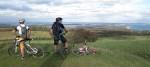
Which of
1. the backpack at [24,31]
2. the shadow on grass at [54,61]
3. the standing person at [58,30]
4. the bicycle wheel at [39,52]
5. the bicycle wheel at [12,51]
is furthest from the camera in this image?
the bicycle wheel at [12,51]

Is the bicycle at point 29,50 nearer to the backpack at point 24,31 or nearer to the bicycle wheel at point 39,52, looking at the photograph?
the bicycle wheel at point 39,52

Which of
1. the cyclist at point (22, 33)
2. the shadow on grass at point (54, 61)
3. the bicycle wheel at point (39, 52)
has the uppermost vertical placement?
the cyclist at point (22, 33)

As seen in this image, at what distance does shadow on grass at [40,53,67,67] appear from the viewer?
2369 centimetres

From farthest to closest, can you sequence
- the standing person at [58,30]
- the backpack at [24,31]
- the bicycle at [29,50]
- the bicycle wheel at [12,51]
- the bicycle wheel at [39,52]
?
the bicycle wheel at [12,51], the bicycle wheel at [39,52], the standing person at [58,30], the bicycle at [29,50], the backpack at [24,31]

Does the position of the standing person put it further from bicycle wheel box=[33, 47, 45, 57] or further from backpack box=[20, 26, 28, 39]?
backpack box=[20, 26, 28, 39]

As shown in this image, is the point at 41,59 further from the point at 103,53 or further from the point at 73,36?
the point at 73,36

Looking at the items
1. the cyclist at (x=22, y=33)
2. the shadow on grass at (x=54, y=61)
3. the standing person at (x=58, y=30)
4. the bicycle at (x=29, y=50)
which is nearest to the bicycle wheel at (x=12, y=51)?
the bicycle at (x=29, y=50)

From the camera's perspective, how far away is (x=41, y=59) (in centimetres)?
2516

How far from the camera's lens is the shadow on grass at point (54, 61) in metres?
23.7

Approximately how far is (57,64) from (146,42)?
30.4 meters

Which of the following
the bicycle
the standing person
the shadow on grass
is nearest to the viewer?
the shadow on grass

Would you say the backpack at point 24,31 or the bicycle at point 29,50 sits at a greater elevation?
the backpack at point 24,31

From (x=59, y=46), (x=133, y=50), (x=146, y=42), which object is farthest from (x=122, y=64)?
(x=146, y=42)

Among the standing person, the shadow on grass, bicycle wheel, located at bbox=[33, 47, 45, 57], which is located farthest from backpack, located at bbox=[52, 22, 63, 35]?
the shadow on grass
